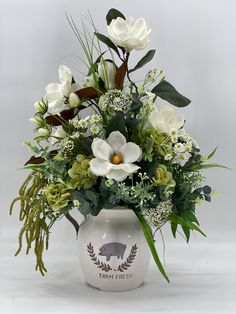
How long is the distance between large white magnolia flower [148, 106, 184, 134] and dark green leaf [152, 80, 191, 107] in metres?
0.06

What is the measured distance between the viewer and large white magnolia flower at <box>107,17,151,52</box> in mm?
1841

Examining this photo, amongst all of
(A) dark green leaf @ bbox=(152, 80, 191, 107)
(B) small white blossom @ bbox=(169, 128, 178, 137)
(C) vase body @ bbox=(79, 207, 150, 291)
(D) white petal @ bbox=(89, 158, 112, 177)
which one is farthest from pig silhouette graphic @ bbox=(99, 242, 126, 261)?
(A) dark green leaf @ bbox=(152, 80, 191, 107)

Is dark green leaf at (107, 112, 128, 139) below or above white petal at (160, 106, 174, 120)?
below

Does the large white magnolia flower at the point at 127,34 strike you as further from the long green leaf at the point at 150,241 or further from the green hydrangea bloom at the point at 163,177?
the long green leaf at the point at 150,241

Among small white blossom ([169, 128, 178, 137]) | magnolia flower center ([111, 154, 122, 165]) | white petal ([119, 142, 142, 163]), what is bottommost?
magnolia flower center ([111, 154, 122, 165])

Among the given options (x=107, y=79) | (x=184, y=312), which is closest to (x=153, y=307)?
(x=184, y=312)

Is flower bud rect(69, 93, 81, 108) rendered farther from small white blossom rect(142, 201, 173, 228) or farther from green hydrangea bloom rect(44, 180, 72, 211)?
small white blossom rect(142, 201, 173, 228)

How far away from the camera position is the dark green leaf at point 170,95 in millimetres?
1926

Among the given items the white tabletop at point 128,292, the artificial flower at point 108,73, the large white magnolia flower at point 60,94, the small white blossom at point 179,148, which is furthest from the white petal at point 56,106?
the white tabletop at point 128,292

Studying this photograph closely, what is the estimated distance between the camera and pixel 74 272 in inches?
83.1

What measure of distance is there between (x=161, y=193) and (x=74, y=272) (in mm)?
513

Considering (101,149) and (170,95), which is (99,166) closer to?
(101,149)

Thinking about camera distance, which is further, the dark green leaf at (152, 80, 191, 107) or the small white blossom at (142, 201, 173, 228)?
the dark green leaf at (152, 80, 191, 107)

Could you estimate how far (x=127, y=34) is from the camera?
1.84 m
